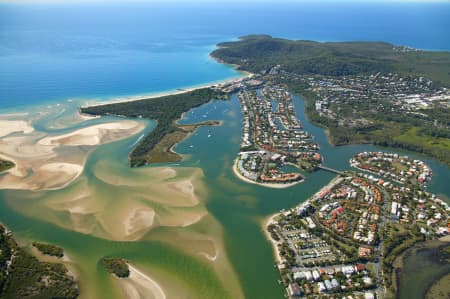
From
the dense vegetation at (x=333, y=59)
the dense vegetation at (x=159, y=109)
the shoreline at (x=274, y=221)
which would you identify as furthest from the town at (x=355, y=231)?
the dense vegetation at (x=333, y=59)

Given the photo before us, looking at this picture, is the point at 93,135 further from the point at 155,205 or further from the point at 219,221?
the point at 219,221

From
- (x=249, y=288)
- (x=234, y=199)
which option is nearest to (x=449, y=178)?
(x=234, y=199)

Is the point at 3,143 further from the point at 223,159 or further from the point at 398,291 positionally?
the point at 398,291

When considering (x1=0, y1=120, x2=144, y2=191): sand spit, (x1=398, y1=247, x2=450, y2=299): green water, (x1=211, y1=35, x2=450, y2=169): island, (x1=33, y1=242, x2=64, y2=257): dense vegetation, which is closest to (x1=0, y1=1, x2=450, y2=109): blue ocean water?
(x1=211, y1=35, x2=450, y2=169): island

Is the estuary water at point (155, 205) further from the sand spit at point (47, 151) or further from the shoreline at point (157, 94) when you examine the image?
the shoreline at point (157, 94)

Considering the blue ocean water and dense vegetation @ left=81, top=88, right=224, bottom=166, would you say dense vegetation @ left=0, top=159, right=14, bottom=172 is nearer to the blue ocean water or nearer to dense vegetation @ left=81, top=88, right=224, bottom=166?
dense vegetation @ left=81, top=88, right=224, bottom=166
